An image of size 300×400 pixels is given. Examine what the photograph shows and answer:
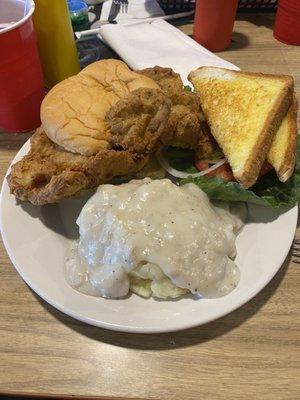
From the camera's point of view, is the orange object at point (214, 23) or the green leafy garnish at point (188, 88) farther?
the orange object at point (214, 23)

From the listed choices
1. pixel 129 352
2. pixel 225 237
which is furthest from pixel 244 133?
pixel 129 352

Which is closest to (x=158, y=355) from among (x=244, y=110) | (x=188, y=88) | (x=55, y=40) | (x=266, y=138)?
(x=266, y=138)

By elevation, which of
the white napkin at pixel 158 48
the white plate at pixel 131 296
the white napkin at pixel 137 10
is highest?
the white napkin at pixel 137 10

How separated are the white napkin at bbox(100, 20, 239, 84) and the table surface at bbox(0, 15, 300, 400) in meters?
1.20

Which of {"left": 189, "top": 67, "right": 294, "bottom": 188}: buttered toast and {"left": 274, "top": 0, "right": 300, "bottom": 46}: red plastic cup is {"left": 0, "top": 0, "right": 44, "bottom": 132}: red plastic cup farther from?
{"left": 274, "top": 0, "right": 300, "bottom": 46}: red plastic cup

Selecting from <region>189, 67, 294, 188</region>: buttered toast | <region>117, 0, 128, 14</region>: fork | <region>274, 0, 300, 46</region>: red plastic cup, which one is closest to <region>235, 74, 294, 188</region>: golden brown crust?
<region>189, 67, 294, 188</region>: buttered toast

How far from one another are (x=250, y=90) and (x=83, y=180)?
79 cm

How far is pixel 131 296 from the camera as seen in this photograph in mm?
1152

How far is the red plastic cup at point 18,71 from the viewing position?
4.92 feet

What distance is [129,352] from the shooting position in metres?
1.11

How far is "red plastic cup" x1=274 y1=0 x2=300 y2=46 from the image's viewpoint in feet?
7.21

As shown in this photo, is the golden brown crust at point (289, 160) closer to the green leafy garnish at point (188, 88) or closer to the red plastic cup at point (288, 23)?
the green leafy garnish at point (188, 88)

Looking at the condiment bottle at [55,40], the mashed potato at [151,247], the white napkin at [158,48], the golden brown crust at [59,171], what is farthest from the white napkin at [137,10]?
the mashed potato at [151,247]

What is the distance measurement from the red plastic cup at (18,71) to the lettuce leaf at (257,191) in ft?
2.56
